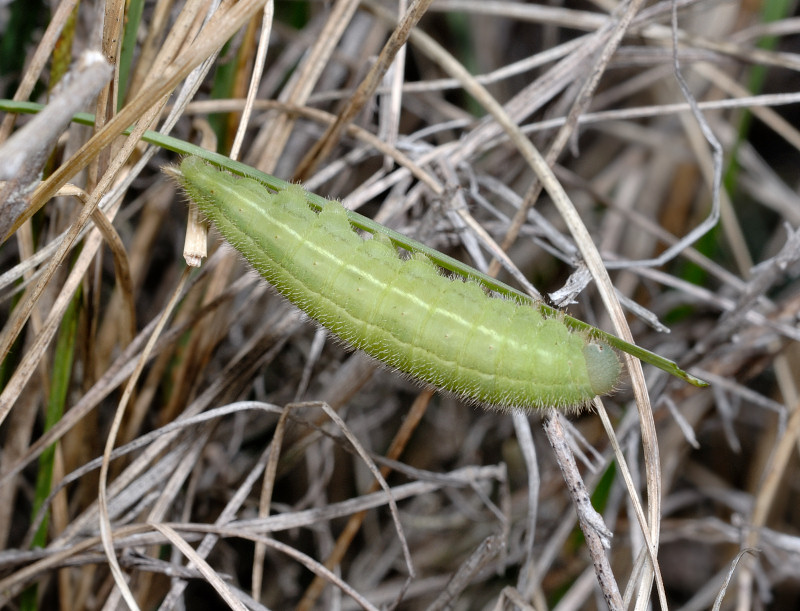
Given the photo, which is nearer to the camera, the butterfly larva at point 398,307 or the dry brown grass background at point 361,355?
the butterfly larva at point 398,307

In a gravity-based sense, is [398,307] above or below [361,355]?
above

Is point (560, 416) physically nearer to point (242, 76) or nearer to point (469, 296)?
point (469, 296)

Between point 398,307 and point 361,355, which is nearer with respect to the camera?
point 398,307

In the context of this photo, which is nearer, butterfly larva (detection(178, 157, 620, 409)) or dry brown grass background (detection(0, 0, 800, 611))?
butterfly larva (detection(178, 157, 620, 409))

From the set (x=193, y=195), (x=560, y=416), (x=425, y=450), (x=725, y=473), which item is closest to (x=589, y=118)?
(x=560, y=416)
